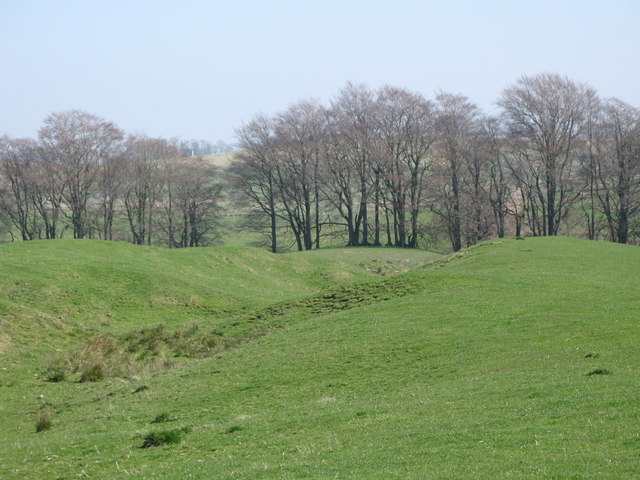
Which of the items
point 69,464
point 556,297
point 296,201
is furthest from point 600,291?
point 296,201

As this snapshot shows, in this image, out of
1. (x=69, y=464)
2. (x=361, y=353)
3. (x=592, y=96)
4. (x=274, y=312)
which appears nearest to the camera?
(x=69, y=464)

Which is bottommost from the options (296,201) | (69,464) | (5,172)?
(69,464)

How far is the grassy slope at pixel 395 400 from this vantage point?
10109 millimetres

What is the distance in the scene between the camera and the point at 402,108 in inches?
3268

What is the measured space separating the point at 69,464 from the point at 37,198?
85.1 meters

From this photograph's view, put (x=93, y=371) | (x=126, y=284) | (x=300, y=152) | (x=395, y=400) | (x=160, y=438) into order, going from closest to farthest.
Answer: (x=160, y=438)
(x=395, y=400)
(x=93, y=371)
(x=126, y=284)
(x=300, y=152)

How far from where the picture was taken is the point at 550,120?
3014 inches

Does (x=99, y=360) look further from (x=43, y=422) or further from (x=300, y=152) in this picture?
(x=300, y=152)

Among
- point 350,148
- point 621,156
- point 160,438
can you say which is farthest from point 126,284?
point 621,156

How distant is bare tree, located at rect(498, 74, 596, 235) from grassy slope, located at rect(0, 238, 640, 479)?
156ft

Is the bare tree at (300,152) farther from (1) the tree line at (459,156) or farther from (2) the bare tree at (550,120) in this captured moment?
(2) the bare tree at (550,120)

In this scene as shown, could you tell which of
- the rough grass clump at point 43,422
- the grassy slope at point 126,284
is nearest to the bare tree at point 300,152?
the grassy slope at point 126,284

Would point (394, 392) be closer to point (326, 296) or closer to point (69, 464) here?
point (69, 464)

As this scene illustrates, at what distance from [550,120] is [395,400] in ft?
222
